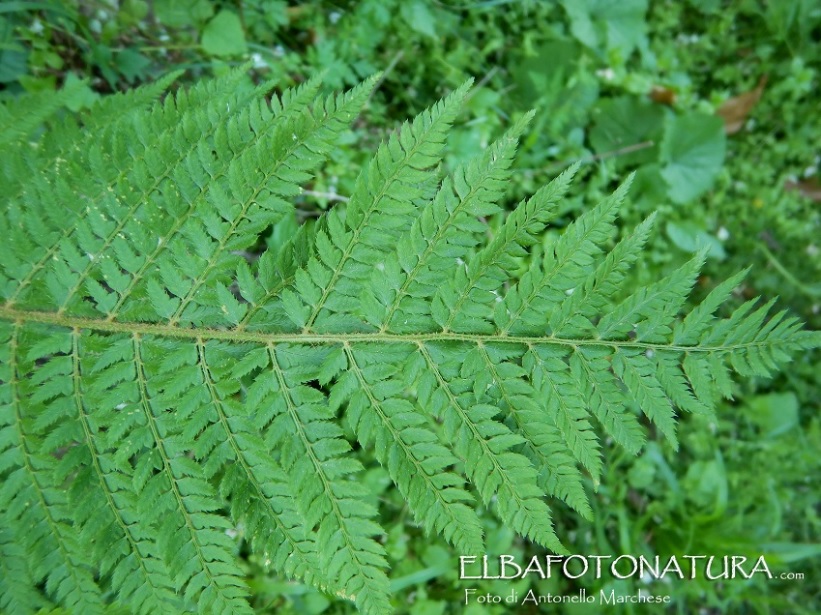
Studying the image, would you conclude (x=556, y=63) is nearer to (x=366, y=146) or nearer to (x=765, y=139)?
(x=366, y=146)

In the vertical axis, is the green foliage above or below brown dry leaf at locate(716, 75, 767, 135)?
below

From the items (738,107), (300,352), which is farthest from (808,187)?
(300,352)

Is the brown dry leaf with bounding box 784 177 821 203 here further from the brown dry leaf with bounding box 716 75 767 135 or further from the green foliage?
the green foliage

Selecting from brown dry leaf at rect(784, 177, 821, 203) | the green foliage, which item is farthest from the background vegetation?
the green foliage

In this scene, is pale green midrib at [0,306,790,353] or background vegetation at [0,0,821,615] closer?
pale green midrib at [0,306,790,353]

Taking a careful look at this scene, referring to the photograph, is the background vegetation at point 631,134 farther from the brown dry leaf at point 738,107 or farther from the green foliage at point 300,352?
the green foliage at point 300,352

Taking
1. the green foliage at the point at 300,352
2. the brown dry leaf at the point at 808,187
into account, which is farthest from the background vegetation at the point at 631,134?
the green foliage at the point at 300,352

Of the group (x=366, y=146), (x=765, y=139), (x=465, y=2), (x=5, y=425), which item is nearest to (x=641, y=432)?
(x=5, y=425)
